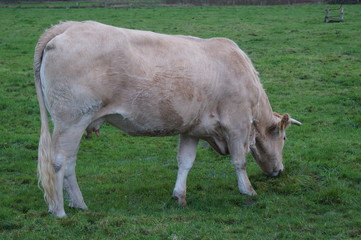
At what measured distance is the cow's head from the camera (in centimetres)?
853

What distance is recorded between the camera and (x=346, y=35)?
2405 centimetres

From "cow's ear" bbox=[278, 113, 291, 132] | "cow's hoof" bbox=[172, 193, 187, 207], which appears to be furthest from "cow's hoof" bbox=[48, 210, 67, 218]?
"cow's ear" bbox=[278, 113, 291, 132]

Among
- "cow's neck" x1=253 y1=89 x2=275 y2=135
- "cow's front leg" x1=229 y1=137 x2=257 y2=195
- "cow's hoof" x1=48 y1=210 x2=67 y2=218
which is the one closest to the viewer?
"cow's hoof" x1=48 y1=210 x2=67 y2=218

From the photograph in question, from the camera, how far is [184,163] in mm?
8062

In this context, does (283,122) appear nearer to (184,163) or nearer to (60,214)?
(184,163)

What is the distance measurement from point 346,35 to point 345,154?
50.1ft

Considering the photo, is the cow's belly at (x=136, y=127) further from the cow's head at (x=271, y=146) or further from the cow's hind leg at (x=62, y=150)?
the cow's head at (x=271, y=146)

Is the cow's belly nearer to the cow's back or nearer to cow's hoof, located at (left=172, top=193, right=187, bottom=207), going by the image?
the cow's back

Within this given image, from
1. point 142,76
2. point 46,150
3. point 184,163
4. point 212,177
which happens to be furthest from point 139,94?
point 212,177

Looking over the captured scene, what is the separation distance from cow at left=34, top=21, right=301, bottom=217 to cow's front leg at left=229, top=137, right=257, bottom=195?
14 mm

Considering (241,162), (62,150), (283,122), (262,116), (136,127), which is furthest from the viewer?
(283,122)

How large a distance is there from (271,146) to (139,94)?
2.66 m

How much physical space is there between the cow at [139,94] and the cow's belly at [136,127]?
1 cm

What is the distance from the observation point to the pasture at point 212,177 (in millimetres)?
6352
